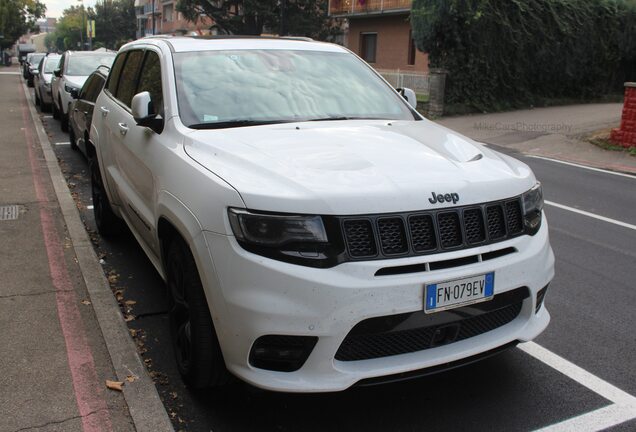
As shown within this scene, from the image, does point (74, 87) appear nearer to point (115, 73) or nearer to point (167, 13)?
point (115, 73)

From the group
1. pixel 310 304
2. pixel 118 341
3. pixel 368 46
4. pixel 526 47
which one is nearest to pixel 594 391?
pixel 310 304

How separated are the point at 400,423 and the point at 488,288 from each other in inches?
32.8

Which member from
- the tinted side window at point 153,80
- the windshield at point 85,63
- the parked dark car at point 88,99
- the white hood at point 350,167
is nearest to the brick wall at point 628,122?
the parked dark car at point 88,99

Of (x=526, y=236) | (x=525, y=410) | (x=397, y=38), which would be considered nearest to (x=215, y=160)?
(x=526, y=236)

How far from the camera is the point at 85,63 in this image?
13.6 m

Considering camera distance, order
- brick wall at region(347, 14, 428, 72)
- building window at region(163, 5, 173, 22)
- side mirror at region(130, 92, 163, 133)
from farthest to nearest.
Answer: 1. building window at region(163, 5, 173, 22)
2. brick wall at region(347, 14, 428, 72)
3. side mirror at region(130, 92, 163, 133)

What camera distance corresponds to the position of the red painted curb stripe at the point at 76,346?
305cm

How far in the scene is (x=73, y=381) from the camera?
10.9 feet

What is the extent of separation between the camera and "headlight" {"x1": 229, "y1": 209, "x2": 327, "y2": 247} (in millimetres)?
2645

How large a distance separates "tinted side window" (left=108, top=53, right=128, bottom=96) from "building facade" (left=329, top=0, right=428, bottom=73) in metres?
25.1

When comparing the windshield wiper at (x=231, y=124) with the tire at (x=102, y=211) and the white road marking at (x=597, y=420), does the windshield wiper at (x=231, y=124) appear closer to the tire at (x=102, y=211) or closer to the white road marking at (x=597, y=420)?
the white road marking at (x=597, y=420)

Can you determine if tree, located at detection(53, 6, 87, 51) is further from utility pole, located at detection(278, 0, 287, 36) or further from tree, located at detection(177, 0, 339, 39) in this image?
utility pole, located at detection(278, 0, 287, 36)

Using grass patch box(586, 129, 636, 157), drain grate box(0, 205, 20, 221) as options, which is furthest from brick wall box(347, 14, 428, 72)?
drain grate box(0, 205, 20, 221)

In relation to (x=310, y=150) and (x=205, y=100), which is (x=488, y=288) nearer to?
(x=310, y=150)
